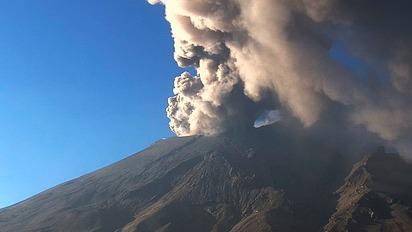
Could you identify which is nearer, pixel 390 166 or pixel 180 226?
pixel 180 226

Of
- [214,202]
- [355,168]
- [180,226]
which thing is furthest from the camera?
[355,168]

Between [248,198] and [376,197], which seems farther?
[248,198]

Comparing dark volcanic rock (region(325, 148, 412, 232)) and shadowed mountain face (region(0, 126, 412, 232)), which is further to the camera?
shadowed mountain face (region(0, 126, 412, 232))

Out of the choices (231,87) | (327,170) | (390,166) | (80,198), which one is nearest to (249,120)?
(231,87)

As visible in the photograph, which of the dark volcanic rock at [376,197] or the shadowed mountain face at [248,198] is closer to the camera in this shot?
the dark volcanic rock at [376,197]

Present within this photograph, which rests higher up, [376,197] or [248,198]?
[248,198]

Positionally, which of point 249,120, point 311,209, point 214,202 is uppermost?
point 249,120

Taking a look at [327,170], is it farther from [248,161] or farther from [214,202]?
[214,202]

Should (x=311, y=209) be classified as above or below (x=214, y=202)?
below
